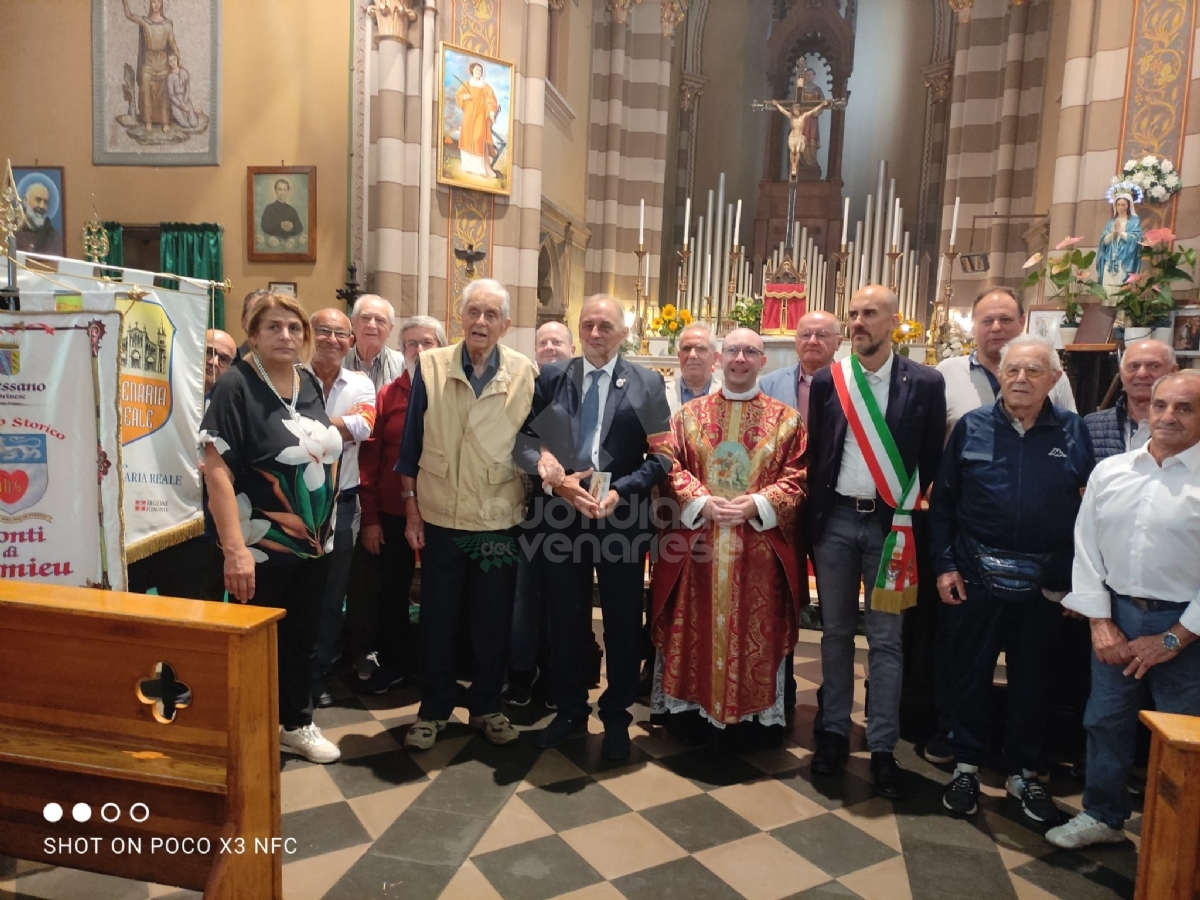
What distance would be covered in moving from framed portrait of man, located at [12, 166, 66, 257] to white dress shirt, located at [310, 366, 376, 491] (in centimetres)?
592

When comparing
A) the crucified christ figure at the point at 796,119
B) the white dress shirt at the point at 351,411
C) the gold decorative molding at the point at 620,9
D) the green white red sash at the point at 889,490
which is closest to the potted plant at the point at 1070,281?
the green white red sash at the point at 889,490

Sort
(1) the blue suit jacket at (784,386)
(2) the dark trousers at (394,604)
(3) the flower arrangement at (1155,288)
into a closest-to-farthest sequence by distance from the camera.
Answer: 1. (2) the dark trousers at (394,604)
2. (1) the blue suit jacket at (784,386)
3. (3) the flower arrangement at (1155,288)

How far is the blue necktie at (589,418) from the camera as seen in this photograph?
9.45 ft

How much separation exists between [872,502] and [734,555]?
0.51 m

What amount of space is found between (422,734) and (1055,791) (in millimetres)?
2229

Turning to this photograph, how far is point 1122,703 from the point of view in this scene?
7.84ft

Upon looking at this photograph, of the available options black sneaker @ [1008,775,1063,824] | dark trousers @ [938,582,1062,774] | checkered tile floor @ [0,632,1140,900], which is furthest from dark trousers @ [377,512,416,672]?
black sneaker @ [1008,775,1063,824]

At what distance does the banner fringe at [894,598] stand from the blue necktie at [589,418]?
3.56ft

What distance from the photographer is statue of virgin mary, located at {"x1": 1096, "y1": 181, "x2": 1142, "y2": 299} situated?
5.00 metres

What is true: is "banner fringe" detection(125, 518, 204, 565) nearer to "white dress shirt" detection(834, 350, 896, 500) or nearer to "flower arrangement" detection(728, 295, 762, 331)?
"white dress shirt" detection(834, 350, 896, 500)

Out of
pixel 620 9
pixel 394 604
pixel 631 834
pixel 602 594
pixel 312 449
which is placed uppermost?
pixel 620 9

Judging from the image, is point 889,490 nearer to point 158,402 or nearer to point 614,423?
point 614,423

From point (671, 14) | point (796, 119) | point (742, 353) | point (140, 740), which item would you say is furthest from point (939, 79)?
point (140, 740)

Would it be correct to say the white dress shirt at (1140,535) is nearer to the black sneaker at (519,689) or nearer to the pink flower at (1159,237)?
the black sneaker at (519,689)
